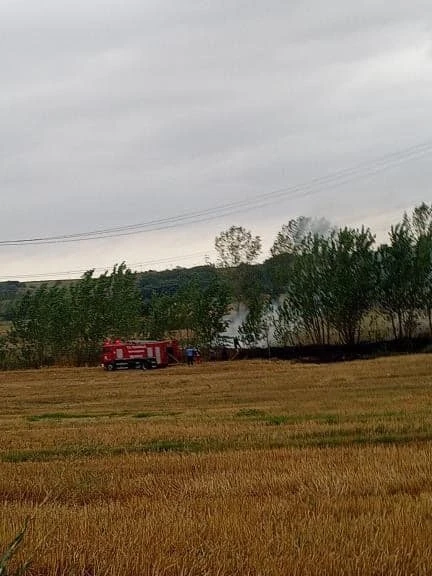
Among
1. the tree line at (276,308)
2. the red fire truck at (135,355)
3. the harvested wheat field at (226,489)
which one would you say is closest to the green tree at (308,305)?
the tree line at (276,308)

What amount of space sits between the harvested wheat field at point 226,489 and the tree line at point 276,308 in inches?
1319

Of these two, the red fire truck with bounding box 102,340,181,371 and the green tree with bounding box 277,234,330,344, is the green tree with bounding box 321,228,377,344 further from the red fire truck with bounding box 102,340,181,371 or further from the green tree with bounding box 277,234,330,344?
the red fire truck with bounding box 102,340,181,371

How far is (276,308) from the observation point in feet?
190

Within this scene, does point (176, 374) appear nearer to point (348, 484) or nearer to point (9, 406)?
point (9, 406)

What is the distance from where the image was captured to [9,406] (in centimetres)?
2694

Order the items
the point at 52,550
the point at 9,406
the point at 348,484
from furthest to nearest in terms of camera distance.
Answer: the point at 9,406 → the point at 348,484 → the point at 52,550

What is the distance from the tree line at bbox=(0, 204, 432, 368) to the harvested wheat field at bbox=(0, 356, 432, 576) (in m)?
33.5

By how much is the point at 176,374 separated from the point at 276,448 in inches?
1176

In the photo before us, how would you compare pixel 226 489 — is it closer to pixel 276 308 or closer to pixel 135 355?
pixel 135 355

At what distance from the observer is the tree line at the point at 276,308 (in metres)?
54.3

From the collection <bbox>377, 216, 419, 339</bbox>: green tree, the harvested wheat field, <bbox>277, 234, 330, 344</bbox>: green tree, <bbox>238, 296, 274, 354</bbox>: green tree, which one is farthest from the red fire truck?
the harvested wheat field

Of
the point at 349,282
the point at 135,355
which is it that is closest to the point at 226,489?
the point at 135,355

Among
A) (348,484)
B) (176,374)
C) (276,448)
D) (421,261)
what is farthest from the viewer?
(421,261)

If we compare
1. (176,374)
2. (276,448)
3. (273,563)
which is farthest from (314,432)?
(176,374)
